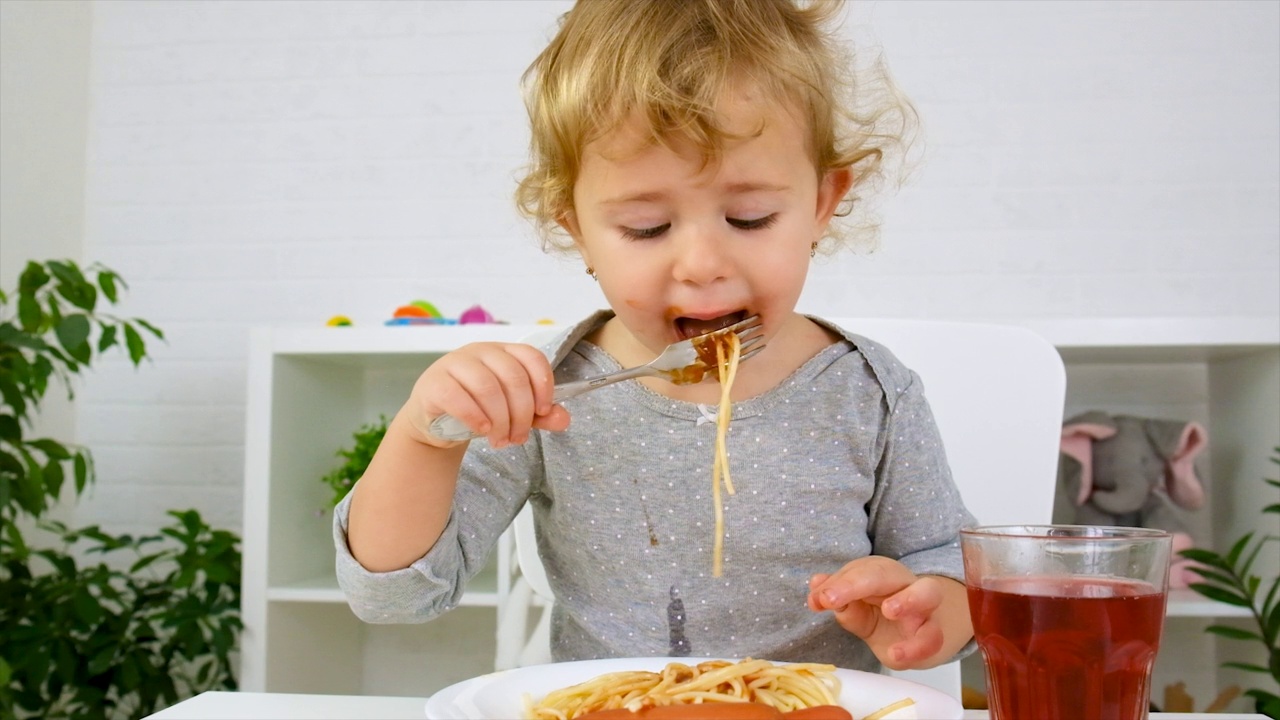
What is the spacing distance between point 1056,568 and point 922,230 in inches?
81.5

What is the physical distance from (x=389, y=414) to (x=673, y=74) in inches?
73.4

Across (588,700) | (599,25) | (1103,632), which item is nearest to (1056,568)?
(1103,632)

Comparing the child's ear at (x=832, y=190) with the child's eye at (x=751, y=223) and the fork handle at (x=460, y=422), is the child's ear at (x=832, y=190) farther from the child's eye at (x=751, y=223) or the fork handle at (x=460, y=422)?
the fork handle at (x=460, y=422)

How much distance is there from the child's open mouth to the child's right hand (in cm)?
22

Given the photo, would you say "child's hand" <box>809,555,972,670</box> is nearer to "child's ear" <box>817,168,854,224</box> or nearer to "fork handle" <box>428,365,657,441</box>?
"fork handle" <box>428,365,657,441</box>

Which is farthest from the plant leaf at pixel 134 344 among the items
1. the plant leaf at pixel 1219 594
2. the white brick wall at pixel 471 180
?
the plant leaf at pixel 1219 594

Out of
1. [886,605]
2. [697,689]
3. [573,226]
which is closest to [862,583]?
[886,605]

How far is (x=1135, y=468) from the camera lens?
2.19 metres

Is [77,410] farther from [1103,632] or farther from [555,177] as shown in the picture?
[1103,632]

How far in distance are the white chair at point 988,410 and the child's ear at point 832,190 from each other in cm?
22

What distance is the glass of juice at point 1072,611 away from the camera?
57cm

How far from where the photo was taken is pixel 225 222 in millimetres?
2750

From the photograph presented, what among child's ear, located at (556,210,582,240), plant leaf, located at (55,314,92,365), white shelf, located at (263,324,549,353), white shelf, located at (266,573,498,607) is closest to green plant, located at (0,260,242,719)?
plant leaf, located at (55,314,92,365)

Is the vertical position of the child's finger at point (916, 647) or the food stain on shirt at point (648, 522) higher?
the food stain on shirt at point (648, 522)
